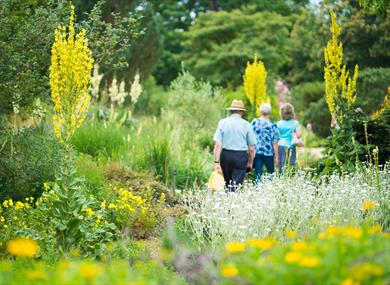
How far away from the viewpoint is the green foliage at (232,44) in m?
29.2

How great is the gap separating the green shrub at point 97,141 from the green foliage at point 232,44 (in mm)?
17201

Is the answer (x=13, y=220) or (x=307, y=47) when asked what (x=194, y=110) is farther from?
(x=307, y=47)

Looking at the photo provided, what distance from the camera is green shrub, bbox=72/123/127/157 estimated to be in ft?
36.8

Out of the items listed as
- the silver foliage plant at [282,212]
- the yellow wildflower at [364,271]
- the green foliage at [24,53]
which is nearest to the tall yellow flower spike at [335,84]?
the silver foliage plant at [282,212]

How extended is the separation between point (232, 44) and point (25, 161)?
74.7 feet

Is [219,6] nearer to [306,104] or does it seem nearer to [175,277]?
[306,104]

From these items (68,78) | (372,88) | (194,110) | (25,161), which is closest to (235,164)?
(25,161)

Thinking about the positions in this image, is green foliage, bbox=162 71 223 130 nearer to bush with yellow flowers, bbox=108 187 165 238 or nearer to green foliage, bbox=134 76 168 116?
green foliage, bbox=134 76 168 116

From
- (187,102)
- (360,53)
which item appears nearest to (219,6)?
(360,53)

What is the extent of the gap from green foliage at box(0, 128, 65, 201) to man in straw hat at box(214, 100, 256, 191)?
2361 mm

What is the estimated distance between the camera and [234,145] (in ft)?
29.8

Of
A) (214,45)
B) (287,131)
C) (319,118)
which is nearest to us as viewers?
(287,131)

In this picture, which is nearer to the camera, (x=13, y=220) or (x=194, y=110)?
(x=13, y=220)

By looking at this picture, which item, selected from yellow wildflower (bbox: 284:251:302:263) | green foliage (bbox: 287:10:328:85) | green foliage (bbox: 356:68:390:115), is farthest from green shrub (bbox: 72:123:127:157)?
green foliage (bbox: 287:10:328:85)
